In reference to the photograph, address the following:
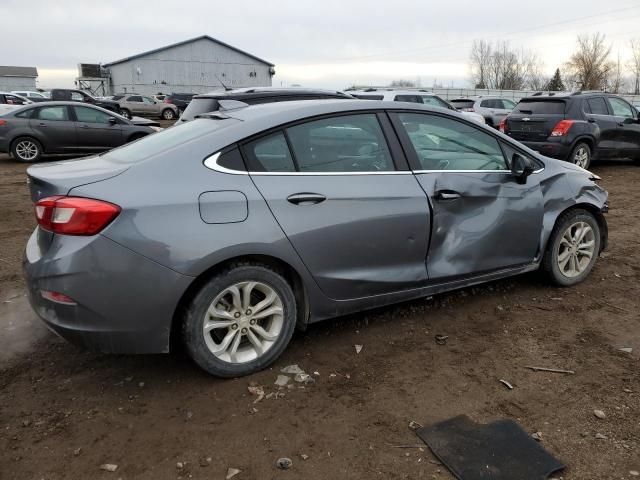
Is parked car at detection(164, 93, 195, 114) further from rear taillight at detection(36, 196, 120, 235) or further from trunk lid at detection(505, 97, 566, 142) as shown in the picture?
rear taillight at detection(36, 196, 120, 235)

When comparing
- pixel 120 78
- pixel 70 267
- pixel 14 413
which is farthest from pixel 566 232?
pixel 120 78

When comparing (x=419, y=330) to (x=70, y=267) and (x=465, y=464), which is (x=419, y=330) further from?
(x=70, y=267)

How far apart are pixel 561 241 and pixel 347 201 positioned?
213 centimetres

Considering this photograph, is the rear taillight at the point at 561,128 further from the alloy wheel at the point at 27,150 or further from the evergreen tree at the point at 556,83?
the evergreen tree at the point at 556,83

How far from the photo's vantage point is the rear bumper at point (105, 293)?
8.73 ft

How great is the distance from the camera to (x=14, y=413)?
2826 mm

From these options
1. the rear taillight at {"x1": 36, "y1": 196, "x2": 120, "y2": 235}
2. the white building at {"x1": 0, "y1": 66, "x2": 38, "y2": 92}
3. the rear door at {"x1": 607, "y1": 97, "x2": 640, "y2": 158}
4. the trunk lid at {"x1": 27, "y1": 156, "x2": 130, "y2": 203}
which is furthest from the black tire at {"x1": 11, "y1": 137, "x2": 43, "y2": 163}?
the white building at {"x1": 0, "y1": 66, "x2": 38, "y2": 92}

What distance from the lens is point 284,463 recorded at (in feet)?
8.03

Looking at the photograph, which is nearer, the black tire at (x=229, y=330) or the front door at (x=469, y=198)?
the black tire at (x=229, y=330)

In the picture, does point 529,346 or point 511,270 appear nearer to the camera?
point 529,346

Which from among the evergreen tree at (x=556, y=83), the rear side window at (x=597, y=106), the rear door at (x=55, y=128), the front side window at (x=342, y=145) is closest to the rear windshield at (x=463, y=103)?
the rear side window at (x=597, y=106)

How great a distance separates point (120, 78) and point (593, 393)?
57.6 meters

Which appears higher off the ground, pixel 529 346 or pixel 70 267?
pixel 70 267

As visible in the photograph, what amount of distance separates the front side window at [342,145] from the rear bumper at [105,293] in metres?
1.07
